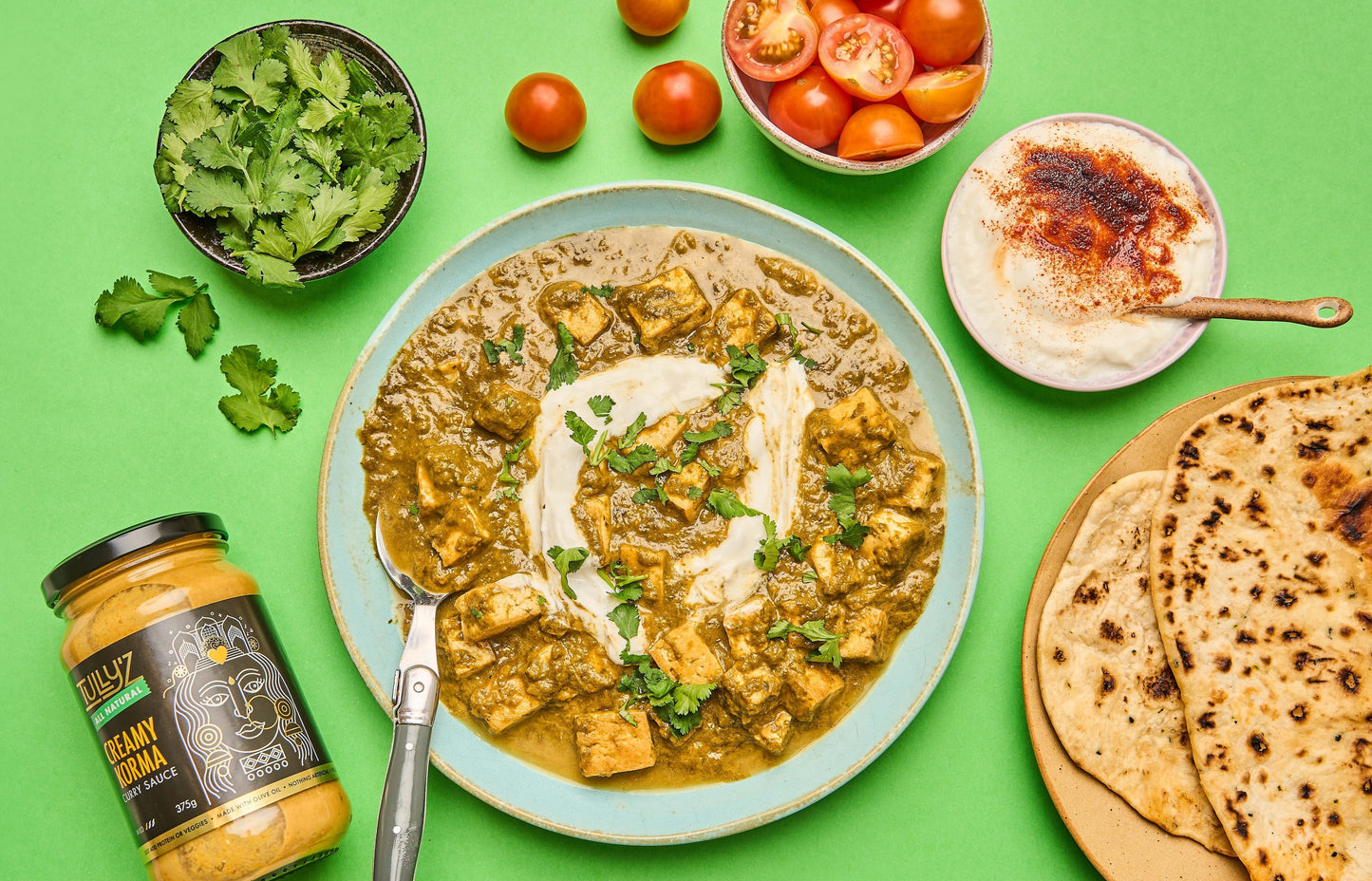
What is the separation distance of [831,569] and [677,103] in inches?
91.0

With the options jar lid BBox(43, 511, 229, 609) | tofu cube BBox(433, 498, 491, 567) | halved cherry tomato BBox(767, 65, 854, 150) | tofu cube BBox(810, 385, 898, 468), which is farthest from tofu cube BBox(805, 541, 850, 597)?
jar lid BBox(43, 511, 229, 609)

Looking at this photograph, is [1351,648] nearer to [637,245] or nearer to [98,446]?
[637,245]

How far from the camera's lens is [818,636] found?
377 centimetres

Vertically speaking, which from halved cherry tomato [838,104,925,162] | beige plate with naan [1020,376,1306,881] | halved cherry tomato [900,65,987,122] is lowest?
beige plate with naan [1020,376,1306,881]

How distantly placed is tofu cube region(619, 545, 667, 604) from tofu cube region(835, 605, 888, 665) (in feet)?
2.75

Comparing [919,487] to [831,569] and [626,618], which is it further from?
[626,618]

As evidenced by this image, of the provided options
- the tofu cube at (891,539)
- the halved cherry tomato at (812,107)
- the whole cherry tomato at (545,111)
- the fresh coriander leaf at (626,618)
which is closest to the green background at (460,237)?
the whole cherry tomato at (545,111)

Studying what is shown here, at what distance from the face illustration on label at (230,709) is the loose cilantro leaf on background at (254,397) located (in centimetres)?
111

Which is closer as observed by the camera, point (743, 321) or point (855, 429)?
point (855, 429)

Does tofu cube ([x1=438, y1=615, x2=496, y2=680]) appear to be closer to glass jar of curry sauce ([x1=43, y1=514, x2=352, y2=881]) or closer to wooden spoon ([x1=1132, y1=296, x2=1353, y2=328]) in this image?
glass jar of curry sauce ([x1=43, y1=514, x2=352, y2=881])

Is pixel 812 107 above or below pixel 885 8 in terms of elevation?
below

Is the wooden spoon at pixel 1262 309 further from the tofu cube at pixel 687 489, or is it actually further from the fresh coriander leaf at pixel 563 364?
the fresh coriander leaf at pixel 563 364

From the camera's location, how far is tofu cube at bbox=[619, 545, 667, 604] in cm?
384

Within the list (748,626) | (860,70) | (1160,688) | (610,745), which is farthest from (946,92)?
(610,745)
